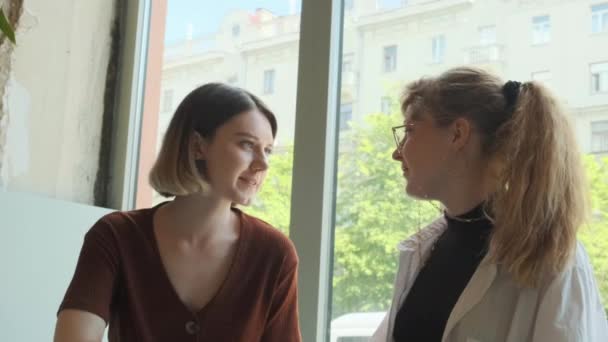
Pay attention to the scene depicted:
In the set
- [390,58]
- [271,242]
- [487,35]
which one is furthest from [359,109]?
[271,242]

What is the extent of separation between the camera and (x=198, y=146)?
157 centimetres

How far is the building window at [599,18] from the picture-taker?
1.57 metres

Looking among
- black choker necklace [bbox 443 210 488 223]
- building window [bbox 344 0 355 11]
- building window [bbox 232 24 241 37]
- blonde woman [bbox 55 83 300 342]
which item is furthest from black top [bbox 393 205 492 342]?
building window [bbox 232 24 241 37]

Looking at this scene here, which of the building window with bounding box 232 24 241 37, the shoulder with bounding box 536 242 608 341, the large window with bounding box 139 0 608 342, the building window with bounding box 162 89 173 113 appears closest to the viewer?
the shoulder with bounding box 536 242 608 341

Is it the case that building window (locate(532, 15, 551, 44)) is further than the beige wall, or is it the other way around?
the beige wall

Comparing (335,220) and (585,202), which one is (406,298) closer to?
(585,202)

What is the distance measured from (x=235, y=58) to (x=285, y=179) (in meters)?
0.49

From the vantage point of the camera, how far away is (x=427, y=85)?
1.44m

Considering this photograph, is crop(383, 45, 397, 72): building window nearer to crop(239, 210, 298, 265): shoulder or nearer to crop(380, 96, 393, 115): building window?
crop(380, 96, 393, 115): building window

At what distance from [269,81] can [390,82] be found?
1.47ft

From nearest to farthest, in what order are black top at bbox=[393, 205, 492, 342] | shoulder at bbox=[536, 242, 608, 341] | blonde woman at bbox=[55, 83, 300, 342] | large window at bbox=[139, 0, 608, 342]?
shoulder at bbox=[536, 242, 608, 341] < black top at bbox=[393, 205, 492, 342] < blonde woman at bbox=[55, 83, 300, 342] < large window at bbox=[139, 0, 608, 342]

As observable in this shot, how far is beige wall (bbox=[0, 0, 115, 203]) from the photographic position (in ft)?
6.95

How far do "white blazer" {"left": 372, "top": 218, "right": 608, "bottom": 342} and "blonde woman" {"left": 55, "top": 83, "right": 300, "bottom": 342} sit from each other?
0.47 meters

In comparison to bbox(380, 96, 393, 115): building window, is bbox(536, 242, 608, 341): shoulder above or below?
below
